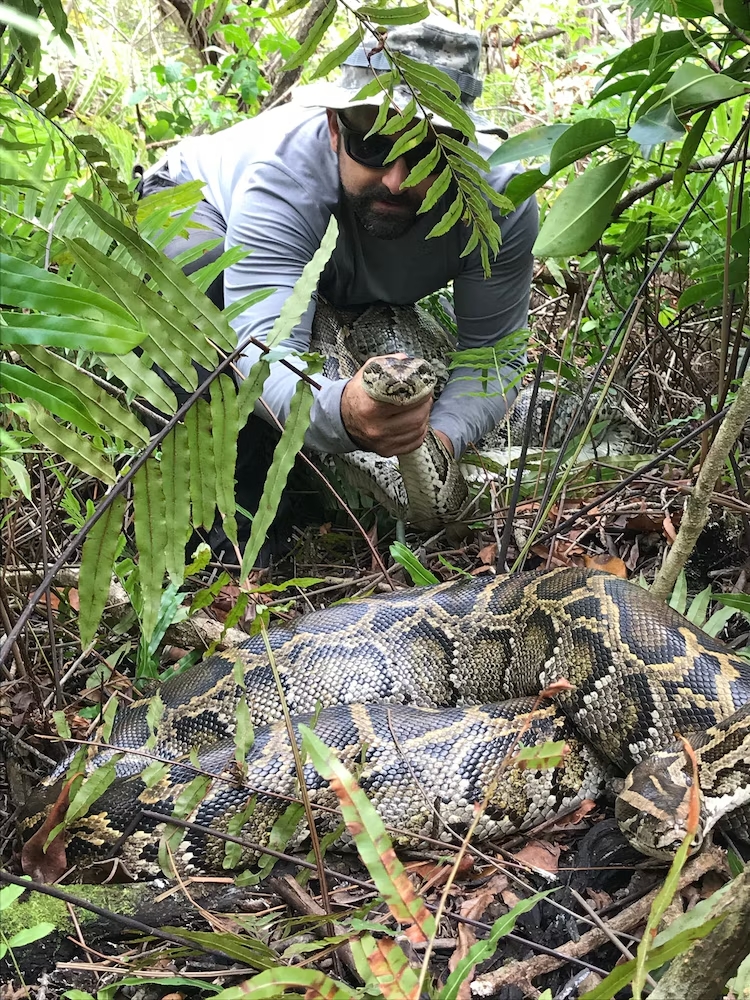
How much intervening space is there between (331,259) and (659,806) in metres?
3.85

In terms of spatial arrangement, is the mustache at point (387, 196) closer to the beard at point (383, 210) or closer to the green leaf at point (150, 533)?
the beard at point (383, 210)

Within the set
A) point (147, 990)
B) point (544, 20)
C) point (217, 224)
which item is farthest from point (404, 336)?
point (544, 20)

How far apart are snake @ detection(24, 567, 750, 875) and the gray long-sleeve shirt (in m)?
1.31

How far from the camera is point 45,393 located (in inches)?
50.1

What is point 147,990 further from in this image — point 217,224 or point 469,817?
point 217,224

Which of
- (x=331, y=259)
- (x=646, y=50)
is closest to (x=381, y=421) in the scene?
(x=331, y=259)

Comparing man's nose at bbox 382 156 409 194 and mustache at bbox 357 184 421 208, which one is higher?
man's nose at bbox 382 156 409 194

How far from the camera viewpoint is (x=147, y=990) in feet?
6.87

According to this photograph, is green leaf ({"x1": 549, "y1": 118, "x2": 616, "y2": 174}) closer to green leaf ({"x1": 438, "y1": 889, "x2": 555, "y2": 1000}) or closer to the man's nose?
green leaf ({"x1": 438, "y1": 889, "x2": 555, "y2": 1000})

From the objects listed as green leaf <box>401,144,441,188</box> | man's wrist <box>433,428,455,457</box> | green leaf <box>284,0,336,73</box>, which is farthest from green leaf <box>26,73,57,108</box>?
man's wrist <box>433,428,455,457</box>

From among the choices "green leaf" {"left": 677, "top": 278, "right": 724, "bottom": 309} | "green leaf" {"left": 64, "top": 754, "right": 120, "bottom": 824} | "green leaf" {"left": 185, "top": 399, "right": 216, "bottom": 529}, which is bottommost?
"green leaf" {"left": 64, "top": 754, "right": 120, "bottom": 824}

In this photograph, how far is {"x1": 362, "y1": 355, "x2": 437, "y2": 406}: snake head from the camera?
12.3ft

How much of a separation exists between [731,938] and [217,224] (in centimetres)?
509

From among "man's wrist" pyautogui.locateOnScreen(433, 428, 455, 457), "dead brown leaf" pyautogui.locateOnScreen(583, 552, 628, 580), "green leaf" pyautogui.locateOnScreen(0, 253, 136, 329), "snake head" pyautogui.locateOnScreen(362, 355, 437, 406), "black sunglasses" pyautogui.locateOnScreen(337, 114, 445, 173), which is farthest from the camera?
"man's wrist" pyautogui.locateOnScreen(433, 428, 455, 457)
